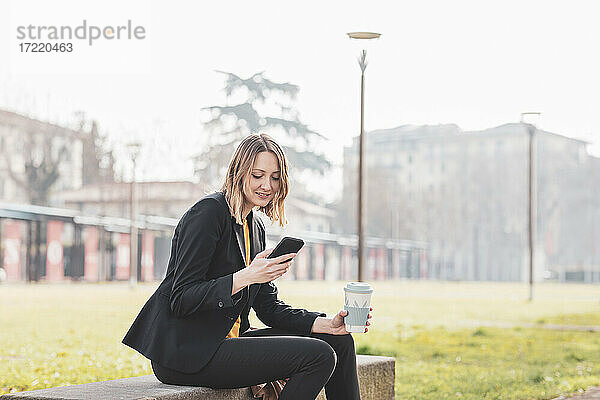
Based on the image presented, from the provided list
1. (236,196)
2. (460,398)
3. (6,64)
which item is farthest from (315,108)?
(236,196)

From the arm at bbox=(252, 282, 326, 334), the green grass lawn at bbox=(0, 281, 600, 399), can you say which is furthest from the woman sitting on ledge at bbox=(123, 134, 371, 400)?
the green grass lawn at bbox=(0, 281, 600, 399)

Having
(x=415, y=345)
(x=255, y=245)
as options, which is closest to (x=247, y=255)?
(x=255, y=245)

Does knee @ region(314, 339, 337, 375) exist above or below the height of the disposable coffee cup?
below

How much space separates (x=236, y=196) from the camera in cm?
365

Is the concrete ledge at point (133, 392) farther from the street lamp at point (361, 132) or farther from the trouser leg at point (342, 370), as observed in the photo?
the street lamp at point (361, 132)

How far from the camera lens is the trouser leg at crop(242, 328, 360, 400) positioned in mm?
3902

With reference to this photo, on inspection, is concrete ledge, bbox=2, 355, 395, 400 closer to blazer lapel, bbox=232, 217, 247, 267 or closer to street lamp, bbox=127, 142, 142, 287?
blazer lapel, bbox=232, 217, 247, 267

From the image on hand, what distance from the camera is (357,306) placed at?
3.77 metres

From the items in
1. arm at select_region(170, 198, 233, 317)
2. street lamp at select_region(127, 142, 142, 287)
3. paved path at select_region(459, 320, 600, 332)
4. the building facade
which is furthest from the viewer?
the building facade

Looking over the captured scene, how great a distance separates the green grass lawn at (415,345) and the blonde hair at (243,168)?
4.25 meters

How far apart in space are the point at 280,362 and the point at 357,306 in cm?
39

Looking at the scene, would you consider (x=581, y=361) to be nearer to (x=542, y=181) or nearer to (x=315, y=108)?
(x=315, y=108)

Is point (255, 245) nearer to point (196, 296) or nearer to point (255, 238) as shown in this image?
point (255, 238)

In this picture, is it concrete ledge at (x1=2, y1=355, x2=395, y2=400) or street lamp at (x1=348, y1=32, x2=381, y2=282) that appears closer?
concrete ledge at (x1=2, y1=355, x2=395, y2=400)
